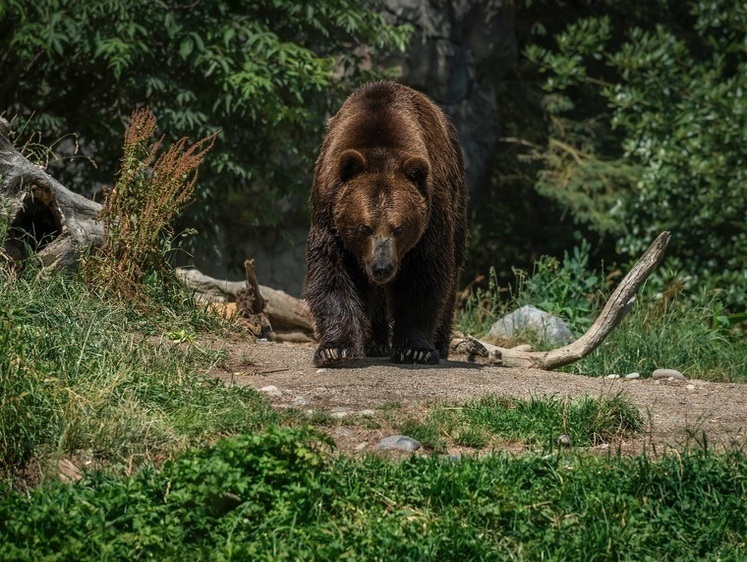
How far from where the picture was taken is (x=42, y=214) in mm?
8102

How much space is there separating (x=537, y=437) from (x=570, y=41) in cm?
1030

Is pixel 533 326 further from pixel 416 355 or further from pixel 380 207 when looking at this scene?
pixel 380 207

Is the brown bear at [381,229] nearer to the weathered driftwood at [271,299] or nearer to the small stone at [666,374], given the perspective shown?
the small stone at [666,374]

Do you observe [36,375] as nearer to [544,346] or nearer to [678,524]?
[678,524]

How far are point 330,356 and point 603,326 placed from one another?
208 centimetres

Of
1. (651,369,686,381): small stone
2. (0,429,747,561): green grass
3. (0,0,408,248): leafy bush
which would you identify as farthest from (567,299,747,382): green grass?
(0,0,408,248): leafy bush

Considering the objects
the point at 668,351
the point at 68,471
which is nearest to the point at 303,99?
the point at 668,351

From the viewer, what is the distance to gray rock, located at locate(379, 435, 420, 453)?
5324 millimetres

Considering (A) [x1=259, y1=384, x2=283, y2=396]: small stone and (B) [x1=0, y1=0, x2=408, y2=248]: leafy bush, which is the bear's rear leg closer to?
(A) [x1=259, y1=384, x2=283, y2=396]: small stone

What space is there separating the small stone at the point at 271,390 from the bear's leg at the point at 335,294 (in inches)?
39.3

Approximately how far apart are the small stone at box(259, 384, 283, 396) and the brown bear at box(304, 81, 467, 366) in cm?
92

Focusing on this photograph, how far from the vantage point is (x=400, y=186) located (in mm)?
7320

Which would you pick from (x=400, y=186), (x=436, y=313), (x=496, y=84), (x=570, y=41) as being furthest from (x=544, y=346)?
(x=496, y=84)

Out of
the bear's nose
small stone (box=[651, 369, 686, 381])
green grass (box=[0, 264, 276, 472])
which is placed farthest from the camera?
small stone (box=[651, 369, 686, 381])
